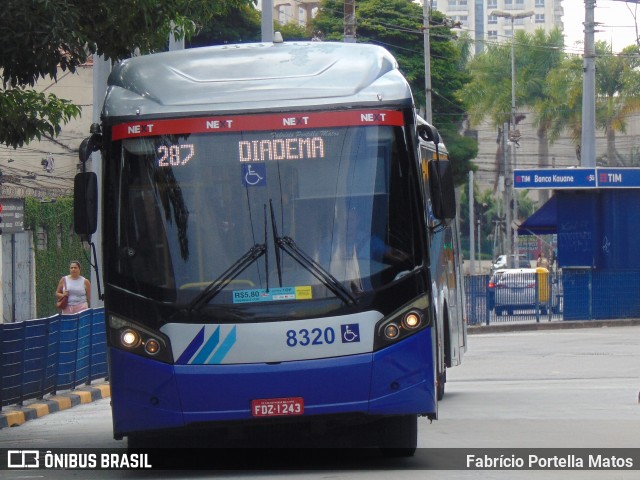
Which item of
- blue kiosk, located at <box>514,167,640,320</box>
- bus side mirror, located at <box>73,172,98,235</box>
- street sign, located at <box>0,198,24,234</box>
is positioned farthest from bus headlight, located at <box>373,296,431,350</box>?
blue kiosk, located at <box>514,167,640,320</box>

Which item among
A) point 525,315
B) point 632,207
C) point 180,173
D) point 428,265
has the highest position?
point 180,173

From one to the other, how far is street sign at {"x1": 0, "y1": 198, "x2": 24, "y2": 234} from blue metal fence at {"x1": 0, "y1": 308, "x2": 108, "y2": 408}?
2.02m

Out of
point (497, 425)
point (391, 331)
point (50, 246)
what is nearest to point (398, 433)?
point (391, 331)

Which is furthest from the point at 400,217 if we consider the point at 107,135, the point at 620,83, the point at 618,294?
the point at 620,83

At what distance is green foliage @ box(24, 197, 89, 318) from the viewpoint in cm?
3688

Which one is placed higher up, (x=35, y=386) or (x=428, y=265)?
(x=428, y=265)

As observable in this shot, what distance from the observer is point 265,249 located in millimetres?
9578

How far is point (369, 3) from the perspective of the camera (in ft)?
198

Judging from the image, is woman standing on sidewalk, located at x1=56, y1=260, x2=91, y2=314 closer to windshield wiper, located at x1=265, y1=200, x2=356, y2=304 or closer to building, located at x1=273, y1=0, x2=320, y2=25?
windshield wiper, located at x1=265, y1=200, x2=356, y2=304

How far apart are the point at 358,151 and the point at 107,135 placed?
191cm

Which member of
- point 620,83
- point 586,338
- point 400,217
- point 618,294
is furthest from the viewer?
point 620,83

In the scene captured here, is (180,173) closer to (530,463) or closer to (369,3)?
(530,463)

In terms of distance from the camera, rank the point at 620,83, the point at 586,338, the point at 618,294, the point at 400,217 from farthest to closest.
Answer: the point at 620,83
the point at 618,294
the point at 586,338
the point at 400,217

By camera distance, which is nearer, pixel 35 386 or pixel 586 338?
pixel 35 386
